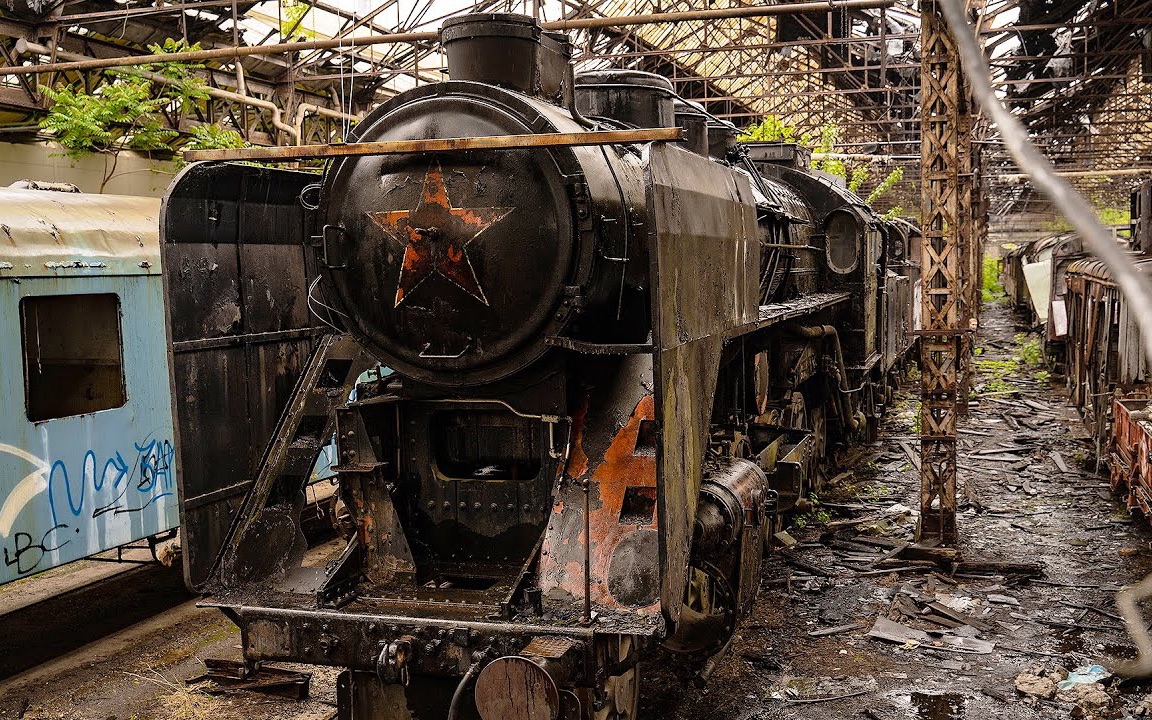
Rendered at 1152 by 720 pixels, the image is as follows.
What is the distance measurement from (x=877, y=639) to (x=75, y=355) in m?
6.23

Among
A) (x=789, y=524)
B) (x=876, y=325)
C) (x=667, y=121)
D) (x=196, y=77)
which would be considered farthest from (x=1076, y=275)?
(x=196, y=77)

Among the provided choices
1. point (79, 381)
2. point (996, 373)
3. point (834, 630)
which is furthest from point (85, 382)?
point (996, 373)

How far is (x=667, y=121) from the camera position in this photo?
5832mm

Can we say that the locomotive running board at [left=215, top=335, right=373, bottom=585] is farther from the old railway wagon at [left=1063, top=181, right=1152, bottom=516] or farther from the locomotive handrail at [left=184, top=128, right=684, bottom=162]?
the old railway wagon at [left=1063, top=181, right=1152, bottom=516]

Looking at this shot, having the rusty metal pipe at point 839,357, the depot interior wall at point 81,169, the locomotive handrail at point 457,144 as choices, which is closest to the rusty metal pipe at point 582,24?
the depot interior wall at point 81,169

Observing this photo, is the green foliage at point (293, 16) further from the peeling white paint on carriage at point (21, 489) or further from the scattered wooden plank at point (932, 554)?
the scattered wooden plank at point (932, 554)

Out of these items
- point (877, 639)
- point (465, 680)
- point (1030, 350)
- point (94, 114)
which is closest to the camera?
point (465, 680)

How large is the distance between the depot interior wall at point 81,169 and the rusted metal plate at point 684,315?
9557mm

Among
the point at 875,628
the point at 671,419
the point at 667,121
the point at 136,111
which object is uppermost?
the point at 136,111

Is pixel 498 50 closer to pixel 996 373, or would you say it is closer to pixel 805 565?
pixel 805 565

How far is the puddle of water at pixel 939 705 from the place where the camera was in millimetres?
5418

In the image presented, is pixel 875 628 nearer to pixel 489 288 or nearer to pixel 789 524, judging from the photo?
pixel 789 524

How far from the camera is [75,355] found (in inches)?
295

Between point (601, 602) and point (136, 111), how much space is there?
995cm
